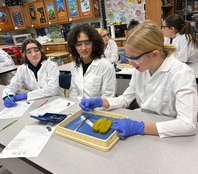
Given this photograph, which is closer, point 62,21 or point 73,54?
point 73,54

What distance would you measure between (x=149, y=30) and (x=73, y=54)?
905mm

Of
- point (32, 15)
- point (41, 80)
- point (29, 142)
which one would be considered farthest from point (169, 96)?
point (32, 15)

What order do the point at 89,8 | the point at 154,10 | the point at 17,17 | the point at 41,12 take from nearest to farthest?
the point at 154,10
the point at 89,8
the point at 41,12
the point at 17,17

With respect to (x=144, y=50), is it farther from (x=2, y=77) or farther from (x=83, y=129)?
(x=2, y=77)

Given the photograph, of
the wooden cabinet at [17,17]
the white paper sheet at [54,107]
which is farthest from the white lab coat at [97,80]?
the wooden cabinet at [17,17]

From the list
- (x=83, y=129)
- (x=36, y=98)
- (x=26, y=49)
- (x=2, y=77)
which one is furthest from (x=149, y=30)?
(x=2, y=77)

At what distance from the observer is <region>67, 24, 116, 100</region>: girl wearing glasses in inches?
60.9

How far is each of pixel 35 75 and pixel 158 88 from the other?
4.27 ft

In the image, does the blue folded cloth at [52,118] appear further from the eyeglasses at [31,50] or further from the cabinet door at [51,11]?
the cabinet door at [51,11]

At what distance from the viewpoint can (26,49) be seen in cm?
173

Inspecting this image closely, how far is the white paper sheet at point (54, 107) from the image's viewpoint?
128 cm

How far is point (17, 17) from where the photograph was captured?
591cm

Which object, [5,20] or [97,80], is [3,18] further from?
[97,80]

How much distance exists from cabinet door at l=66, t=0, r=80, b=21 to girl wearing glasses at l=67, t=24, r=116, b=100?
351 cm
